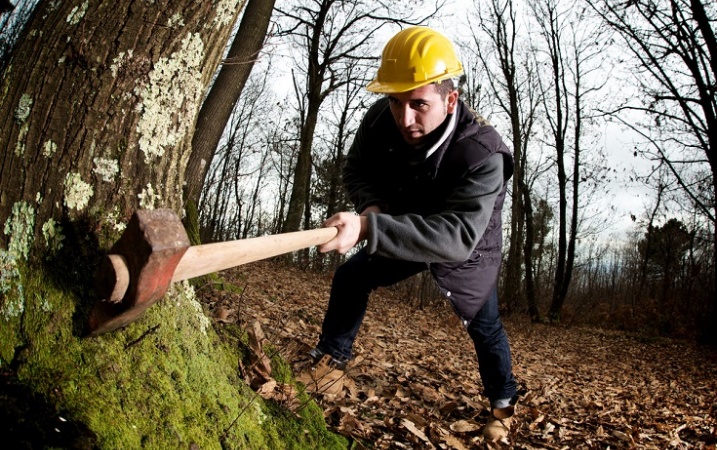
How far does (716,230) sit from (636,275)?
21199mm

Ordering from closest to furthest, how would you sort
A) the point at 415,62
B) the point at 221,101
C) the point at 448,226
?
the point at 448,226 < the point at 415,62 < the point at 221,101

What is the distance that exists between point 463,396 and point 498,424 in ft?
2.48

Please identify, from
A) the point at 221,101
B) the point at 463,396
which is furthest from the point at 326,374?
the point at 221,101

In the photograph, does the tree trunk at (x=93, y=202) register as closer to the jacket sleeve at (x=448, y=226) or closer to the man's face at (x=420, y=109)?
the jacket sleeve at (x=448, y=226)

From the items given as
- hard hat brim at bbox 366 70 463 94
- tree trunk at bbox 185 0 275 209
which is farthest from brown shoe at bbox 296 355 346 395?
tree trunk at bbox 185 0 275 209

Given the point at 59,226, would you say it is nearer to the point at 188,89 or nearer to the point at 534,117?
the point at 188,89

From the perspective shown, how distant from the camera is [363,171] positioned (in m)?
3.19

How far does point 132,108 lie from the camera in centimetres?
160

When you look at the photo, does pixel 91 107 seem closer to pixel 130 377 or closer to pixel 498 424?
pixel 130 377

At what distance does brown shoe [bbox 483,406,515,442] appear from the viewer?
9.00 ft

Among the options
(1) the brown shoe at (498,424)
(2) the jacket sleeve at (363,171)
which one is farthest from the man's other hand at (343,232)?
(1) the brown shoe at (498,424)

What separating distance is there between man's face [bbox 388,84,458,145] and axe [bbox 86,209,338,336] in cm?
138

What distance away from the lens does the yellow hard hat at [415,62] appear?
98.5 inches

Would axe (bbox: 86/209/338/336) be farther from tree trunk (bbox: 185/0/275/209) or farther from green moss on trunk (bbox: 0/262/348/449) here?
tree trunk (bbox: 185/0/275/209)
